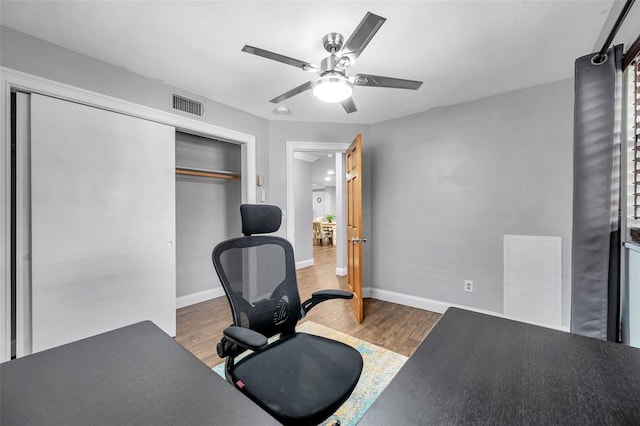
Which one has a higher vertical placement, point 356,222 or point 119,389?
point 356,222

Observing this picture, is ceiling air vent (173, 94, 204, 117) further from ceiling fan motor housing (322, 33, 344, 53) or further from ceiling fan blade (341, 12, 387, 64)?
ceiling fan blade (341, 12, 387, 64)

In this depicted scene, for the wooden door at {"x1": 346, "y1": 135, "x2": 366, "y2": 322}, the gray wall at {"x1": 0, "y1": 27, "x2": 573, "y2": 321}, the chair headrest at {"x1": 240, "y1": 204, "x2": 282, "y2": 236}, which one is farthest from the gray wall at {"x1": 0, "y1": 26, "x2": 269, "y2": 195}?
the chair headrest at {"x1": 240, "y1": 204, "x2": 282, "y2": 236}

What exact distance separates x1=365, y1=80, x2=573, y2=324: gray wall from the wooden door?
45 centimetres

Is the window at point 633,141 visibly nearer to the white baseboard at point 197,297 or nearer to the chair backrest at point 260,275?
the chair backrest at point 260,275

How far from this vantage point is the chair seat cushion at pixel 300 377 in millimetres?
955

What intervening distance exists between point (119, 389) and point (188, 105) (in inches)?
102

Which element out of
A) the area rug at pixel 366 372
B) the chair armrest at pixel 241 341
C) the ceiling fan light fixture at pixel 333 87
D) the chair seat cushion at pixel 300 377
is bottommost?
the area rug at pixel 366 372

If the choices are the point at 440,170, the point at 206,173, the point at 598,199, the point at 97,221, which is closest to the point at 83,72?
the point at 97,221

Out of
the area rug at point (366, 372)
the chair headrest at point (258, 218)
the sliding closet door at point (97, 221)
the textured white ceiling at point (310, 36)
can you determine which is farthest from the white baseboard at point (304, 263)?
the chair headrest at point (258, 218)

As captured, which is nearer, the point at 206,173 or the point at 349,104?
the point at 349,104

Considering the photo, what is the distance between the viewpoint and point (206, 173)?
3.38 meters

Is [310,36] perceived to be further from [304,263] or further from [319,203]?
[319,203]

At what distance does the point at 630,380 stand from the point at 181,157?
3.91m

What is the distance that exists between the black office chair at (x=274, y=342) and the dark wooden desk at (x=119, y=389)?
276 mm
